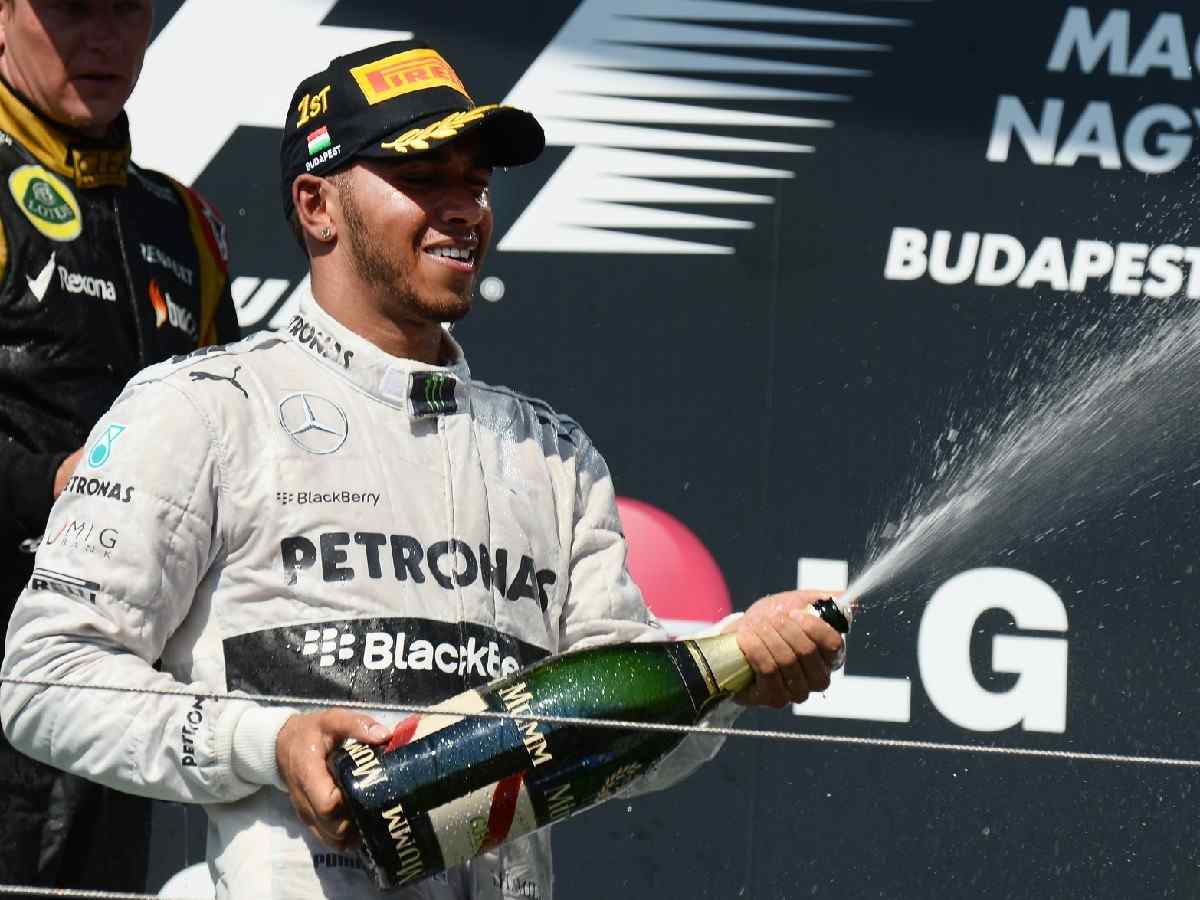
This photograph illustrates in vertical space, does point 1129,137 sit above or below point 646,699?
above

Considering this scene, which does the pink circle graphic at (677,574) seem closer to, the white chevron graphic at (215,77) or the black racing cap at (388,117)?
the white chevron graphic at (215,77)

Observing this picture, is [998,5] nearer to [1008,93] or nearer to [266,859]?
[1008,93]

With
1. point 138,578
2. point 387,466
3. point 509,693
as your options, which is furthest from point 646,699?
point 138,578

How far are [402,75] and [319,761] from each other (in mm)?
752

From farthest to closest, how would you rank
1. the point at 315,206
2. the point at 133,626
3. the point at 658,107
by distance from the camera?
the point at 658,107
the point at 315,206
the point at 133,626

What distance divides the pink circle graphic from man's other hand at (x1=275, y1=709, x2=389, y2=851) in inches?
65.8

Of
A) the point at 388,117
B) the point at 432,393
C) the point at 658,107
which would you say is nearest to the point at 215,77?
the point at 658,107

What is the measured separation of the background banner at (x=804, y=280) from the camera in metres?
3.35

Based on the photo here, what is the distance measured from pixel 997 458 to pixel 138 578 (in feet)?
6.92

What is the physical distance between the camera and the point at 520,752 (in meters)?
1.74

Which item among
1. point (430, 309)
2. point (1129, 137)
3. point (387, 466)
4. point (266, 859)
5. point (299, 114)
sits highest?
point (1129, 137)

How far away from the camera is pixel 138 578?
178 cm

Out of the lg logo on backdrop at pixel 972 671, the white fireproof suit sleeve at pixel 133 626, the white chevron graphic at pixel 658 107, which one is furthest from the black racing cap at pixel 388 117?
the lg logo on backdrop at pixel 972 671

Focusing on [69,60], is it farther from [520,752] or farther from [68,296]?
[520,752]
